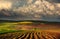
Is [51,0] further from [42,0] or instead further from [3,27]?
[3,27]

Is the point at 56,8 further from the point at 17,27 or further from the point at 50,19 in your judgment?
the point at 17,27

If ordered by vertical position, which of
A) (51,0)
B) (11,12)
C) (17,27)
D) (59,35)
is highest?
(51,0)

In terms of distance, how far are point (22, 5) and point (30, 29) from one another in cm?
70

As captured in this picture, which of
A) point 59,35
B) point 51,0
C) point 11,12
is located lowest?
point 59,35

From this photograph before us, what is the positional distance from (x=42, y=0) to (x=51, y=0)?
246mm

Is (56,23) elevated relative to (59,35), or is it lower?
Result: elevated

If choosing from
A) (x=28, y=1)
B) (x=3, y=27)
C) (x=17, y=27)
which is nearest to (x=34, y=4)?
(x=28, y=1)

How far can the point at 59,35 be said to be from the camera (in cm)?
416

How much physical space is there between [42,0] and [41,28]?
772mm

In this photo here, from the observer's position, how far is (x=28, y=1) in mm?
4277


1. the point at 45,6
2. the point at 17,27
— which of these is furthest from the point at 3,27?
the point at 45,6

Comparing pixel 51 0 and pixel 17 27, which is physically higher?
pixel 51 0

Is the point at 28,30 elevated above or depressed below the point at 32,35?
above

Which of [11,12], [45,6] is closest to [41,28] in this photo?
[45,6]
